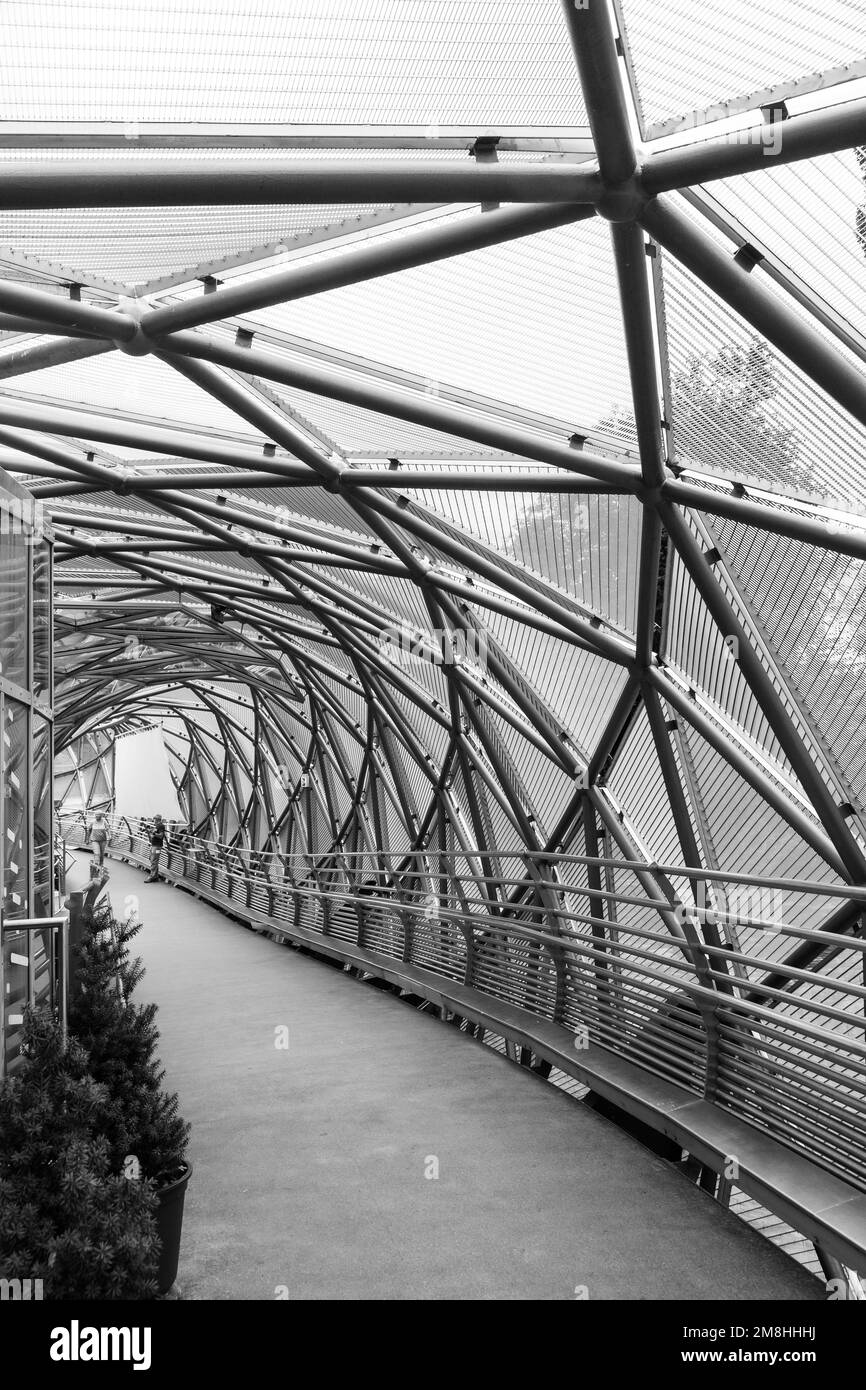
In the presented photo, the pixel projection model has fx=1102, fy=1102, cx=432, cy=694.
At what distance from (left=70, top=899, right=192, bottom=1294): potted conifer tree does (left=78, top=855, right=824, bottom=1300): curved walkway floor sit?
433 mm

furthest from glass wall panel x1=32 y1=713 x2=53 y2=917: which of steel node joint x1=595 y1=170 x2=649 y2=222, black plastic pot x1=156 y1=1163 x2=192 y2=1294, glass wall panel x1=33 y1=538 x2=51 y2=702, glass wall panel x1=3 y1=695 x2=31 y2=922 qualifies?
steel node joint x1=595 y1=170 x2=649 y2=222

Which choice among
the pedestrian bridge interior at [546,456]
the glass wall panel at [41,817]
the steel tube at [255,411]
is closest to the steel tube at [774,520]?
the pedestrian bridge interior at [546,456]

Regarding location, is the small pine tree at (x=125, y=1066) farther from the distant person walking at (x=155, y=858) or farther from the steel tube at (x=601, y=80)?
the distant person walking at (x=155, y=858)

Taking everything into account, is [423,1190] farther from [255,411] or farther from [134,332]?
[255,411]

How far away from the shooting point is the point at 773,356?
322 inches

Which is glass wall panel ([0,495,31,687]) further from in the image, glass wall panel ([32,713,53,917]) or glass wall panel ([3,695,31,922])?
glass wall panel ([32,713,53,917])

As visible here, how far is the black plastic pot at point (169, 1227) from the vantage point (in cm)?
563

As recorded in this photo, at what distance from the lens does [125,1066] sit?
647cm

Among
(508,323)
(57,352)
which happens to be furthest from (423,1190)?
(57,352)

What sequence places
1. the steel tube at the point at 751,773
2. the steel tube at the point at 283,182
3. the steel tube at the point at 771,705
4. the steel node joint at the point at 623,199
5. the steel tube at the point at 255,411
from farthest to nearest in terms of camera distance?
the steel tube at the point at 751,773 < the steel tube at the point at 771,705 < the steel tube at the point at 255,411 < the steel node joint at the point at 623,199 < the steel tube at the point at 283,182

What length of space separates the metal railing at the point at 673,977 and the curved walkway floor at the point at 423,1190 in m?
0.54

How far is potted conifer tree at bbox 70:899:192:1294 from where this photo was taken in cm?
572
